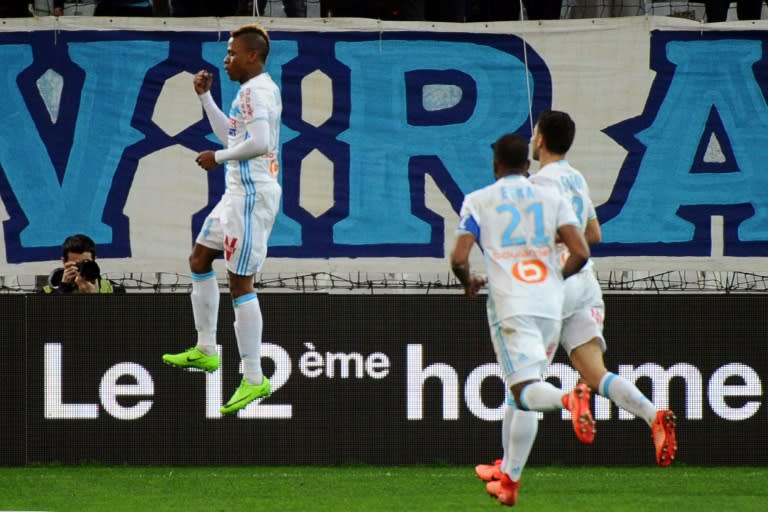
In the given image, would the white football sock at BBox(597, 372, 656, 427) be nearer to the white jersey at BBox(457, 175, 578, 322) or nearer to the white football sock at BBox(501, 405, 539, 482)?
the white football sock at BBox(501, 405, 539, 482)

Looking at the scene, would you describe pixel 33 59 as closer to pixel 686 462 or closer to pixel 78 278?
pixel 78 278

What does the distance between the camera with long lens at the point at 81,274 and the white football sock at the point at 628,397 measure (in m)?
4.36

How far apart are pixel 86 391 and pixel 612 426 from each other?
4048 millimetres

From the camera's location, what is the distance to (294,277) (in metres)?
12.4

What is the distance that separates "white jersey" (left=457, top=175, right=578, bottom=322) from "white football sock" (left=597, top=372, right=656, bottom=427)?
0.63m

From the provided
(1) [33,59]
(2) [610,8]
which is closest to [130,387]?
(1) [33,59]

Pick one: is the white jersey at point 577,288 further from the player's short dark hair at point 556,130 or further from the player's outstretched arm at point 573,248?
the player's outstretched arm at point 573,248

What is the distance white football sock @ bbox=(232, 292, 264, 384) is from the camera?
859cm

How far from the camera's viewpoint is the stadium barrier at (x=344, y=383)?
11.2m

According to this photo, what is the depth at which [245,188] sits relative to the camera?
827 cm

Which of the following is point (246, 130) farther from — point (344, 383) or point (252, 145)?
point (344, 383)

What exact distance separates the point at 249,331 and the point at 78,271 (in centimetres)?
277

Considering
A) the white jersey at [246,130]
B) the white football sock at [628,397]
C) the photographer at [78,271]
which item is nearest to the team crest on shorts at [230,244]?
the white jersey at [246,130]

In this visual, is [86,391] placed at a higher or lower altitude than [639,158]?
lower
